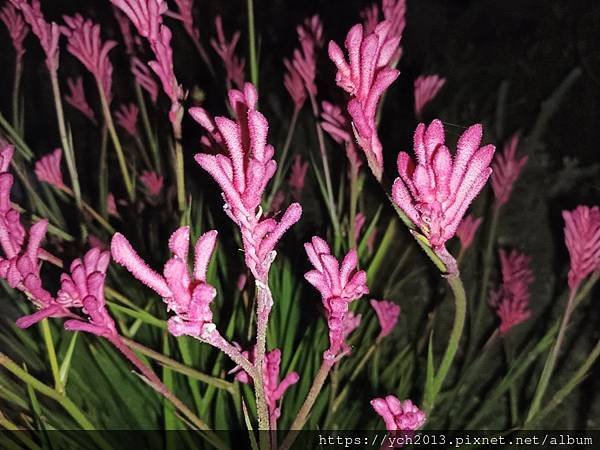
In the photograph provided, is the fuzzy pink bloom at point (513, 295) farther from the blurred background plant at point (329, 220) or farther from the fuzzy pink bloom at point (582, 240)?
the fuzzy pink bloom at point (582, 240)

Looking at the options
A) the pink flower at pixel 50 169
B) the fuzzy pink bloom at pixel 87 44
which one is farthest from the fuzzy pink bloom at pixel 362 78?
the pink flower at pixel 50 169

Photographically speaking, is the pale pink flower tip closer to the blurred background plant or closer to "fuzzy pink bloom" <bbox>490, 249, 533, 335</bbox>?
the blurred background plant

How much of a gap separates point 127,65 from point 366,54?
3.46 feet

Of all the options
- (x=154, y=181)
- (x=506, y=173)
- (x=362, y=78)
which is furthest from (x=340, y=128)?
(x=154, y=181)

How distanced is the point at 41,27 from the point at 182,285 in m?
0.50

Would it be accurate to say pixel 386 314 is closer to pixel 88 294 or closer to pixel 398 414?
pixel 398 414

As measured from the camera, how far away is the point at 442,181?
12.5 inches

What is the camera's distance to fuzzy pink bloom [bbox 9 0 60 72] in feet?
1.98

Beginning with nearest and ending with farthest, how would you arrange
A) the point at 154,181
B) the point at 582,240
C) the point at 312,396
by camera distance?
the point at 312,396
the point at 582,240
the point at 154,181

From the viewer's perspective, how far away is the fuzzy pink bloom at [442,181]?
32cm

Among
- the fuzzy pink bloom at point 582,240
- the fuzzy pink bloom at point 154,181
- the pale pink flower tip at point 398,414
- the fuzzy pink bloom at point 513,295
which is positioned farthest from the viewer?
the fuzzy pink bloom at point 154,181

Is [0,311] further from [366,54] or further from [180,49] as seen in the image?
[366,54]

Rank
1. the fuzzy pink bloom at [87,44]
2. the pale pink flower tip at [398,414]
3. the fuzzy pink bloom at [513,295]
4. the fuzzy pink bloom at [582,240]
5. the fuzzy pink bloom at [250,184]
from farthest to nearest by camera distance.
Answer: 1. the fuzzy pink bloom at [513,295]
2. the fuzzy pink bloom at [87,44]
3. the fuzzy pink bloom at [582,240]
4. the pale pink flower tip at [398,414]
5. the fuzzy pink bloom at [250,184]

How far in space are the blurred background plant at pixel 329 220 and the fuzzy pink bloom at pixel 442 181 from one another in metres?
0.26
